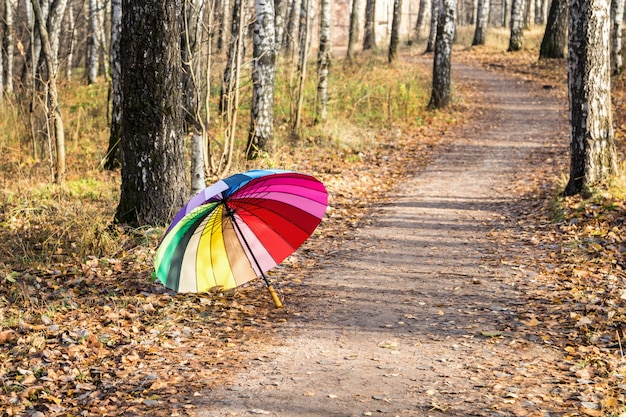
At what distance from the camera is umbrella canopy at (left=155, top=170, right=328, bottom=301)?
5.80 metres

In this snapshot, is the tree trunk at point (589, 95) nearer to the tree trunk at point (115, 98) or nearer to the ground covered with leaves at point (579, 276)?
the ground covered with leaves at point (579, 276)

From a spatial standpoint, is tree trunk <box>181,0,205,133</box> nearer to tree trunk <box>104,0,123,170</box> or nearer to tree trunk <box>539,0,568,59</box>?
tree trunk <box>104,0,123,170</box>

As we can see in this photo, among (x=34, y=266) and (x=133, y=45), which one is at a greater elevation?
(x=133, y=45)

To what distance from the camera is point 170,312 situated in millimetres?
6195

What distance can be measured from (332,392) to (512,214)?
18.4 ft

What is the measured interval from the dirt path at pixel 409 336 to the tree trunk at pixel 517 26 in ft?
59.7

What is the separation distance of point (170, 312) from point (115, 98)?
6.90 metres

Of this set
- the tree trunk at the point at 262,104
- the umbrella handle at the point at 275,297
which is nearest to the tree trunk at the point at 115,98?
the tree trunk at the point at 262,104

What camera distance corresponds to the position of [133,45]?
290 inches

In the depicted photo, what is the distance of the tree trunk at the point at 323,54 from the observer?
579 inches

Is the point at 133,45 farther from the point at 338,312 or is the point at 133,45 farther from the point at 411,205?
the point at 411,205

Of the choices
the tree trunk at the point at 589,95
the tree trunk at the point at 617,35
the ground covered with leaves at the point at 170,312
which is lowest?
the ground covered with leaves at the point at 170,312

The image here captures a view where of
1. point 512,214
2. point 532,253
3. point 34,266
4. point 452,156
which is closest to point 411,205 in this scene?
point 512,214

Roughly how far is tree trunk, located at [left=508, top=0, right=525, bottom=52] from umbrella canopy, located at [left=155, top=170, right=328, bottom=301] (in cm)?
2232
